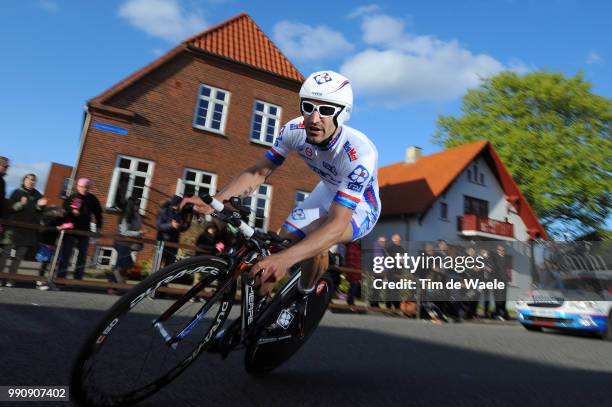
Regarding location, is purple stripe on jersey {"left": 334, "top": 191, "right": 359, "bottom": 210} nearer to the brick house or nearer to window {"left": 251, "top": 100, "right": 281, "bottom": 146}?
the brick house

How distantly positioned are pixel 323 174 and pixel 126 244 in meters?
6.38

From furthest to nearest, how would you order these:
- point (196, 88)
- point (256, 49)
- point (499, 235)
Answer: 1. point (499, 235)
2. point (256, 49)
3. point (196, 88)

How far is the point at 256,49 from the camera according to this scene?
72.4 feet

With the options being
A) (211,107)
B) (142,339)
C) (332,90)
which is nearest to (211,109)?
(211,107)

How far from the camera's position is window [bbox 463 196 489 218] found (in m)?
32.2

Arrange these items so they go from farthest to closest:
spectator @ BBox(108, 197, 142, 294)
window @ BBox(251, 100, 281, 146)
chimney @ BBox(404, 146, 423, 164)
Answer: chimney @ BBox(404, 146, 423, 164), window @ BBox(251, 100, 281, 146), spectator @ BBox(108, 197, 142, 294)

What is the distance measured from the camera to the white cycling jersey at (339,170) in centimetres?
323

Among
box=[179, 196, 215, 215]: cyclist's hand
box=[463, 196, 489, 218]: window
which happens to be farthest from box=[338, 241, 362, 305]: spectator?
box=[463, 196, 489, 218]: window

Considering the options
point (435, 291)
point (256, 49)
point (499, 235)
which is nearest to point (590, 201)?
point (499, 235)

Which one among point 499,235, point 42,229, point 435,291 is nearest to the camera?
point 42,229

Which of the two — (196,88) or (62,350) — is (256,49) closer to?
(196,88)

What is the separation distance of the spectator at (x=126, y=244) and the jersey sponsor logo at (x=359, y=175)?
5.96 m

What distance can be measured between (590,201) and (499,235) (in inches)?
412

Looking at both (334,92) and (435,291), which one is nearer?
(334,92)
